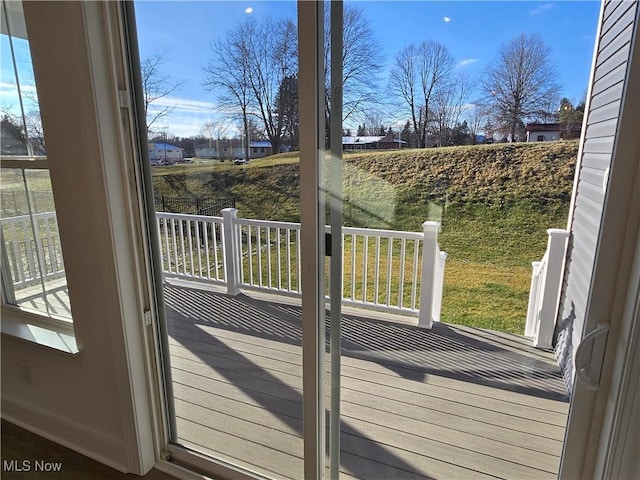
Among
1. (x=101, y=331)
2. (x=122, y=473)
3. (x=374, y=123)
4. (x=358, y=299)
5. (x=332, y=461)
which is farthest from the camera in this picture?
(x=122, y=473)

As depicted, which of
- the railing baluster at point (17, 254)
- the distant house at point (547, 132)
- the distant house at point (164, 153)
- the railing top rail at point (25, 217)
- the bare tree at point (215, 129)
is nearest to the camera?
the distant house at point (547, 132)

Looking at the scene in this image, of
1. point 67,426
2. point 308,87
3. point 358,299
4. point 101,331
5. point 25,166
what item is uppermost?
point 308,87

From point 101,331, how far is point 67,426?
0.65 m

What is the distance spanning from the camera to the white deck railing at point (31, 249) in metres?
1.75

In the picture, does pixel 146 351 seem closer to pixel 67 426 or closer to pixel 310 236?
pixel 67 426

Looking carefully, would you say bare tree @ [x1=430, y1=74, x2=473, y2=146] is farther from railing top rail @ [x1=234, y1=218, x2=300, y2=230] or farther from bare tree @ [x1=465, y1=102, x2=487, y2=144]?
railing top rail @ [x1=234, y1=218, x2=300, y2=230]

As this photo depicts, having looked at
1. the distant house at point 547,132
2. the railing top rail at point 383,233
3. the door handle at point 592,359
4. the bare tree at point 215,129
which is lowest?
the door handle at point 592,359

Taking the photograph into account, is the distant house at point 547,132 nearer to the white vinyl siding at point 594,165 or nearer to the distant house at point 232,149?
the white vinyl siding at point 594,165

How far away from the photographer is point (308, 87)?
1.12m

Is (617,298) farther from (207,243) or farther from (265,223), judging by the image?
(207,243)

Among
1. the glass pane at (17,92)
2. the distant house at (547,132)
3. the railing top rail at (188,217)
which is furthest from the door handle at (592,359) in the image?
the glass pane at (17,92)

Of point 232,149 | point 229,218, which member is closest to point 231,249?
point 229,218

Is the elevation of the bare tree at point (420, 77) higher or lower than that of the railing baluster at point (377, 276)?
higher

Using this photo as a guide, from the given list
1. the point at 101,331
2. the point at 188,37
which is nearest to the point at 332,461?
the point at 101,331
